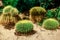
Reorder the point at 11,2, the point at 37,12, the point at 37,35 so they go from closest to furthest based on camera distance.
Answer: the point at 37,35 → the point at 37,12 → the point at 11,2

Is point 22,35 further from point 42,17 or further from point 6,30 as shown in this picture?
point 42,17

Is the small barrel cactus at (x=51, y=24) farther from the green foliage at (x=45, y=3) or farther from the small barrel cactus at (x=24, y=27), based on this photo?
the green foliage at (x=45, y=3)

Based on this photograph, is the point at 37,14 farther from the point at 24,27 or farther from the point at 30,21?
the point at 24,27

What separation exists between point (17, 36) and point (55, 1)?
9.77 feet

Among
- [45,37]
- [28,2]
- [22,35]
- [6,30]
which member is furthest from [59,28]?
[28,2]

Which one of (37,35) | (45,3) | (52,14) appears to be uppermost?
(45,3)

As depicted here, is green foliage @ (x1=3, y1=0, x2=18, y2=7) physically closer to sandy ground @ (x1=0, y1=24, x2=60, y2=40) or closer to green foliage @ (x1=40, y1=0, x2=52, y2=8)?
green foliage @ (x1=40, y1=0, x2=52, y2=8)

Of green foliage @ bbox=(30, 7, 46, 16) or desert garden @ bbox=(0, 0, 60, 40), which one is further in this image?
green foliage @ bbox=(30, 7, 46, 16)

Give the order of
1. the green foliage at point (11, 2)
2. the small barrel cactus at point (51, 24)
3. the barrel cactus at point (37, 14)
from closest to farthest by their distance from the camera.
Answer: the small barrel cactus at point (51, 24), the barrel cactus at point (37, 14), the green foliage at point (11, 2)

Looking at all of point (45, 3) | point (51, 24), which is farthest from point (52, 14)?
point (51, 24)

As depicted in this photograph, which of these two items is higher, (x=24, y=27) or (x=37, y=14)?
(x=37, y=14)

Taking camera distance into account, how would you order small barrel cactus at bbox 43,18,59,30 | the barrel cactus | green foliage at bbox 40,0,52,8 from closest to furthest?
1. small barrel cactus at bbox 43,18,59,30
2. the barrel cactus
3. green foliage at bbox 40,0,52,8

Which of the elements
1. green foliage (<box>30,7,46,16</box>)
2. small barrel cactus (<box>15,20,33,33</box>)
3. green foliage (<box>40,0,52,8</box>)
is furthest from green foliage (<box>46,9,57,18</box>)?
small barrel cactus (<box>15,20,33,33</box>)

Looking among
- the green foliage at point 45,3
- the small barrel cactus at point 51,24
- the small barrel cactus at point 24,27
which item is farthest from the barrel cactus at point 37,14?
the small barrel cactus at point 24,27
